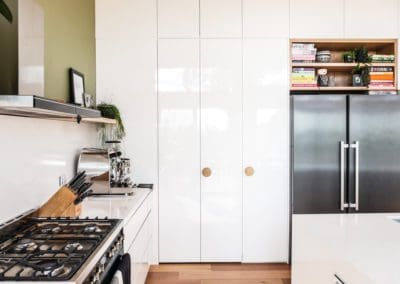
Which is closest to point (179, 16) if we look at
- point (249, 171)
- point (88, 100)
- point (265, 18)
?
point (265, 18)

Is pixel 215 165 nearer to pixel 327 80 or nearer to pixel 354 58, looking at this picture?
pixel 327 80

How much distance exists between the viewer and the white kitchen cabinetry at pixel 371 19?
332 centimetres

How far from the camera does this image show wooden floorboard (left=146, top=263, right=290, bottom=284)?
3047 mm

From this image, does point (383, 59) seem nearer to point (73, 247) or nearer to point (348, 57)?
point (348, 57)

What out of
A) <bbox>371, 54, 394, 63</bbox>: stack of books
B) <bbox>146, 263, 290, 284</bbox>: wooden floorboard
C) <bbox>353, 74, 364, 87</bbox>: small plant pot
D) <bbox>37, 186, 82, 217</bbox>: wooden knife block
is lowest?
<bbox>146, 263, 290, 284</bbox>: wooden floorboard

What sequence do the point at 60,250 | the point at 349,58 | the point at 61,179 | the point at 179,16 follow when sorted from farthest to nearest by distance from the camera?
the point at 349,58, the point at 179,16, the point at 61,179, the point at 60,250

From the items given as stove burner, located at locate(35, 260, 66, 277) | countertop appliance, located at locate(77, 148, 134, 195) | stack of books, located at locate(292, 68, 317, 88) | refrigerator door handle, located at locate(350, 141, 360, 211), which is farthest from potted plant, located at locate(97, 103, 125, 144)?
refrigerator door handle, located at locate(350, 141, 360, 211)

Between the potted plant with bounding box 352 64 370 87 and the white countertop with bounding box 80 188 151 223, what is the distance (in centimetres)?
232

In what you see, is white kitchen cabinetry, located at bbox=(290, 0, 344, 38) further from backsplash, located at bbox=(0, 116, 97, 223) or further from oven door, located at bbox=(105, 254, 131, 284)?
oven door, located at bbox=(105, 254, 131, 284)

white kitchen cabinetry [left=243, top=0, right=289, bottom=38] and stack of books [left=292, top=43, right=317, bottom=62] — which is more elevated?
white kitchen cabinetry [left=243, top=0, right=289, bottom=38]

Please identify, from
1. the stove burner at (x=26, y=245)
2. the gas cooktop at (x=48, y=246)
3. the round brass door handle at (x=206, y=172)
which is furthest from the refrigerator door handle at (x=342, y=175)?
the stove burner at (x=26, y=245)

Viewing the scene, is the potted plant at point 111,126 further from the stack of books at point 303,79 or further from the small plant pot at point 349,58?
the small plant pot at point 349,58

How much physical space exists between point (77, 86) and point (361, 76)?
105 inches

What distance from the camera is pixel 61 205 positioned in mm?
1961
